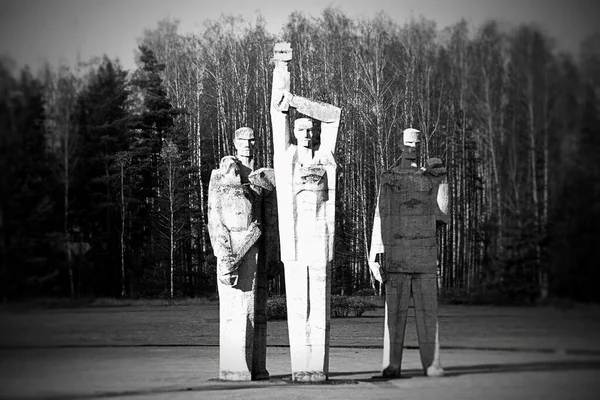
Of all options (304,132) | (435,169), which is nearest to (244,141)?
(304,132)

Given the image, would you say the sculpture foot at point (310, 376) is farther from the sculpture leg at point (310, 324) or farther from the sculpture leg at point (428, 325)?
the sculpture leg at point (428, 325)

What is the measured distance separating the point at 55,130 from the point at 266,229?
3.28 metres

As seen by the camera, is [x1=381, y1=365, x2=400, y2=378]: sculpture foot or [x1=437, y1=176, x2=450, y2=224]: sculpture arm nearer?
[x1=381, y1=365, x2=400, y2=378]: sculpture foot

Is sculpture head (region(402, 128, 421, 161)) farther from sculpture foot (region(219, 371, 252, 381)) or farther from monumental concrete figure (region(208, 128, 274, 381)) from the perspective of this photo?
sculpture foot (region(219, 371, 252, 381))

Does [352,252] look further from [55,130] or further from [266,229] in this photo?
[55,130]

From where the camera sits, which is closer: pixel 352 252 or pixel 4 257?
pixel 4 257

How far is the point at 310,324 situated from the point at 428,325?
170 cm

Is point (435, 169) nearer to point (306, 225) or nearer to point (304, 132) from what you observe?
point (304, 132)

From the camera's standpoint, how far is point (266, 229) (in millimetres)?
12594

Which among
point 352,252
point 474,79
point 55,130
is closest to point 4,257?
point 55,130

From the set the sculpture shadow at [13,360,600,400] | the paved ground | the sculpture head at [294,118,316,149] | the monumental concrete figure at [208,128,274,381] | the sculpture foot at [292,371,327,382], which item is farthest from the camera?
the sculpture head at [294,118,316,149]

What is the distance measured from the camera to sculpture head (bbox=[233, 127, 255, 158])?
492 inches

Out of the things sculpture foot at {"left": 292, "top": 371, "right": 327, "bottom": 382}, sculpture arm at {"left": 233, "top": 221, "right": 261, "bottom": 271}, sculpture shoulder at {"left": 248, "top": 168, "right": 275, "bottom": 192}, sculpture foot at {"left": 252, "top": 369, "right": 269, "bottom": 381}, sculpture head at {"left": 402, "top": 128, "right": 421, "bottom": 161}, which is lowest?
sculpture foot at {"left": 252, "top": 369, "right": 269, "bottom": 381}

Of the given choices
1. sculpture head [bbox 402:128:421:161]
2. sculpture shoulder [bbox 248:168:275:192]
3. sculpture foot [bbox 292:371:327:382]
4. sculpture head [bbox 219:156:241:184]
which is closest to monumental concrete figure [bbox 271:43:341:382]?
sculpture foot [bbox 292:371:327:382]
